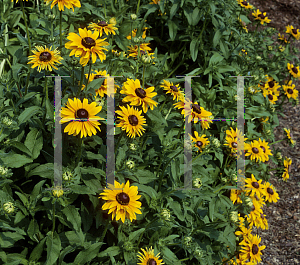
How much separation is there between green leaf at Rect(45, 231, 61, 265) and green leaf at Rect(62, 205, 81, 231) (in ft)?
0.53

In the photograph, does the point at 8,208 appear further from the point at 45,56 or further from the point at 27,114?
the point at 45,56

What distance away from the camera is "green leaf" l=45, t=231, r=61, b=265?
5.64ft

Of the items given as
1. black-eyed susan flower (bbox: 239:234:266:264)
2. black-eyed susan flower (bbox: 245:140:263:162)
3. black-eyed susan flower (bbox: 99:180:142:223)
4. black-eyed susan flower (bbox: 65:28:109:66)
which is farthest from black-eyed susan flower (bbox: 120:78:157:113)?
black-eyed susan flower (bbox: 239:234:266:264)

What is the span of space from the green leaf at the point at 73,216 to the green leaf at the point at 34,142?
0.40m

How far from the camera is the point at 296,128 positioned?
4805 millimetres

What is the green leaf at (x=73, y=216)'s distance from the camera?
1.75m

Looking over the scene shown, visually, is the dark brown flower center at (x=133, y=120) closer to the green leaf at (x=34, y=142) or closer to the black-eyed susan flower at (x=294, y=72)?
the green leaf at (x=34, y=142)

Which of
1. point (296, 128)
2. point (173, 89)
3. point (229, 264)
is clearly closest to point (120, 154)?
point (173, 89)

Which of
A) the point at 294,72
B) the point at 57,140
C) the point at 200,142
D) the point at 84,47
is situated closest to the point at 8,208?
the point at 57,140

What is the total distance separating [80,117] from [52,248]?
0.75 m

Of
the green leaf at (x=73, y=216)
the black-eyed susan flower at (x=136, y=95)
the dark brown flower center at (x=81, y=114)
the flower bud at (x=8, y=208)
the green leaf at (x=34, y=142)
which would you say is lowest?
the green leaf at (x=73, y=216)

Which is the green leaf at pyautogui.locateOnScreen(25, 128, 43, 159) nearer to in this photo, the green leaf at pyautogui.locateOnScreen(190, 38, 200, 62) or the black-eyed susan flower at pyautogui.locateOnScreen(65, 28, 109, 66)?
the black-eyed susan flower at pyautogui.locateOnScreen(65, 28, 109, 66)

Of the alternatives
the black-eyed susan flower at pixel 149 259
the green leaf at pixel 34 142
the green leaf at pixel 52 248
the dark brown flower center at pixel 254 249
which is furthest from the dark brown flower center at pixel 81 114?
the dark brown flower center at pixel 254 249

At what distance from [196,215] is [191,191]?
245 millimetres
